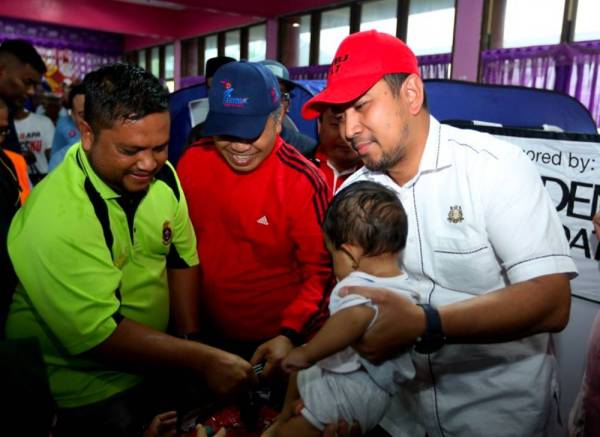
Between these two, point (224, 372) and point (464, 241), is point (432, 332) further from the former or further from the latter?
point (224, 372)

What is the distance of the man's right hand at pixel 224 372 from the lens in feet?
4.83

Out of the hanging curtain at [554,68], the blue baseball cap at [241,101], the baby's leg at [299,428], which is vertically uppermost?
the hanging curtain at [554,68]

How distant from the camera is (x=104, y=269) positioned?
141 centimetres

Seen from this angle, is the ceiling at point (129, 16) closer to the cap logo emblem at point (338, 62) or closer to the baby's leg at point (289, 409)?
the cap logo emblem at point (338, 62)

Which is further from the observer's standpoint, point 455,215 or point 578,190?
point 578,190

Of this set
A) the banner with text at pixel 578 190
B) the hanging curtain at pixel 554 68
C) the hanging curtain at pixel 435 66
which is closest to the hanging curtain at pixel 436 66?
the hanging curtain at pixel 435 66

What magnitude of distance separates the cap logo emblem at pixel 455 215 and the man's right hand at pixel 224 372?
755 millimetres

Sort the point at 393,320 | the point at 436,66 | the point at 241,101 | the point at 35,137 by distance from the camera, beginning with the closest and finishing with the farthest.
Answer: the point at 393,320, the point at 241,101, the point at 35,137, the point at 436,66

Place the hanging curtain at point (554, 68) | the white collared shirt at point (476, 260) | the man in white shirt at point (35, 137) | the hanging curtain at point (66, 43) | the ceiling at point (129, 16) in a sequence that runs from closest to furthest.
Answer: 1. the white collared shirt at point (476, 260)
2. the man in white shirt at point (35, 137)
3. the hanging curtain at point (554, 68)
4. the ceiling at point (129, 16)
5. the hanging curtain at point (66, 43)

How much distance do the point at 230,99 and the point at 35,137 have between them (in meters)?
3.84

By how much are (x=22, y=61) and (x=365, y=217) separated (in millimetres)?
3334

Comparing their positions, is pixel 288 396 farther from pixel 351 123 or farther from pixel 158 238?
pixel 351 123

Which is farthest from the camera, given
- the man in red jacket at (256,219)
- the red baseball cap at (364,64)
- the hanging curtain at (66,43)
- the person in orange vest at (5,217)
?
the hanging curtain at (66,43)

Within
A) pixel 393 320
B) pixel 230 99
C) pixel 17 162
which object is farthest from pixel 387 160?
pixel 17 162
